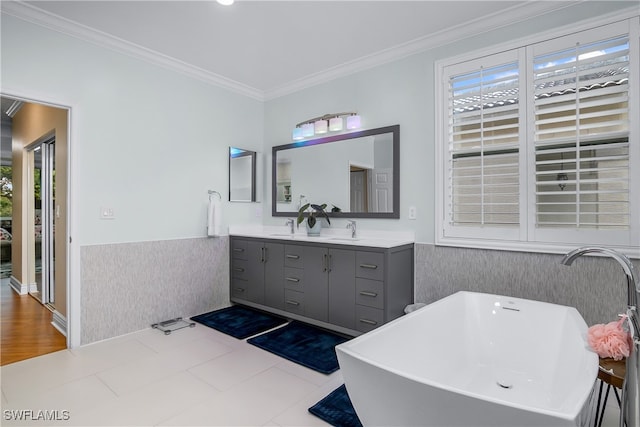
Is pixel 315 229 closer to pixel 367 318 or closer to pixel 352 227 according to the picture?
pixel 352 227

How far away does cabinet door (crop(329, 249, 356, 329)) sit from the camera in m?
2.97

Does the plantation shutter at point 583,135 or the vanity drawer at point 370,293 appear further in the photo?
the vanity drawer at point 370,293

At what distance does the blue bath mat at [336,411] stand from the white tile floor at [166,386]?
0.20 ft

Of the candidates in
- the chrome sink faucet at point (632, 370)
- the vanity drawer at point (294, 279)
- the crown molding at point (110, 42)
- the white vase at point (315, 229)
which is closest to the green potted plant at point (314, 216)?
the white vase at point (315, 229)

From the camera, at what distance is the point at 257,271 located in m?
3.76

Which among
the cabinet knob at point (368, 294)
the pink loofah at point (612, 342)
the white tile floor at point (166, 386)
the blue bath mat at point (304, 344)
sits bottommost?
the white tile floor at point (166, 386)

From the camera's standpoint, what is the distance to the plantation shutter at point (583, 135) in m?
2.24

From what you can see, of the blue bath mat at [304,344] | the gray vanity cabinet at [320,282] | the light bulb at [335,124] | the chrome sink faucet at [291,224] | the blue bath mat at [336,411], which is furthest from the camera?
the chrome sink faucet at [291,224]

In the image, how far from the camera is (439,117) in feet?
9.65

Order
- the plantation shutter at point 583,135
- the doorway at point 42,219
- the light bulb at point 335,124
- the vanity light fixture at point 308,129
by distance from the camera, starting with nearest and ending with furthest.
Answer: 1. the plantation shutter at point 583,135
2. the light bulb at point 335,124
3. the vanity light fixture at point 308,129
4. the doorway at point 42,219

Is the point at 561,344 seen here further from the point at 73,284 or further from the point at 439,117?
the point at 73,284

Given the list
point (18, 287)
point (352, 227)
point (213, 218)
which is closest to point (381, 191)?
point (352, 227)

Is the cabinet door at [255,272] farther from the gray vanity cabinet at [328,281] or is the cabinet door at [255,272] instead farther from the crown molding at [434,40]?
the crown molding at [434,40]

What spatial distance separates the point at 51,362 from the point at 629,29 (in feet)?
15.4
